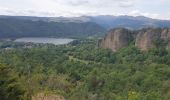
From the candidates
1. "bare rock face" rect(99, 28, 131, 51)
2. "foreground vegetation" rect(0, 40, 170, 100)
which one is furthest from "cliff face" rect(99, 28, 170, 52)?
"foreground vegetation" rect(0, 40, 170, 100)

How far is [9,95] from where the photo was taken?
87.6 ft

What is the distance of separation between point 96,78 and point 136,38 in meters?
29.0

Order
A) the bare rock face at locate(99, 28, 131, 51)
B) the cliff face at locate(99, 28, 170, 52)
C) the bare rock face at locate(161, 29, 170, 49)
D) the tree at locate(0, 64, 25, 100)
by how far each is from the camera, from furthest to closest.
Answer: the bare rock face at locate(99, 28, 131, 51) < the cliff face at locate(99, 28, 170, 52) < the bare rock face at locate(161, 29, 170, 49) < the tree at locate(0, 64, 25, 100)

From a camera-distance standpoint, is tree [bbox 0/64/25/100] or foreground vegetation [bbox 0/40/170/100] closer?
tree [bbox 0/64/25/100]

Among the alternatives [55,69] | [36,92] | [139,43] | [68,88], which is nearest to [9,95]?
[36,92]

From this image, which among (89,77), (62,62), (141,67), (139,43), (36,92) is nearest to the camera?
(36,92)

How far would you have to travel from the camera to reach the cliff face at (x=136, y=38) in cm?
7500

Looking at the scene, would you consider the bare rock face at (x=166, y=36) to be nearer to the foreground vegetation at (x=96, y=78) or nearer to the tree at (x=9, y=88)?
the foreground vegetation at (x=96, y=78)

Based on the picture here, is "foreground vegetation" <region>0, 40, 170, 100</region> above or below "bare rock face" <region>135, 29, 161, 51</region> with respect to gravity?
below

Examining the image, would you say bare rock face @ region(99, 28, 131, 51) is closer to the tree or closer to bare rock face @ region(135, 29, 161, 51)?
bare rock face @ region(135, 29, 161, 51)

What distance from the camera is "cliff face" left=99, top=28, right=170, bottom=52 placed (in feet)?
246

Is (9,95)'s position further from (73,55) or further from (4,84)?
(73,55)

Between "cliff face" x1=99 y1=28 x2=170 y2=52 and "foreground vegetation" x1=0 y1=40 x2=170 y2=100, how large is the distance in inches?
67.7

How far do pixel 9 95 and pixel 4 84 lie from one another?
40.3 inches
